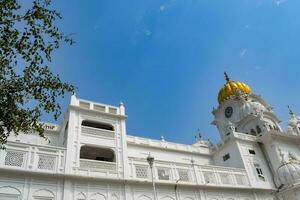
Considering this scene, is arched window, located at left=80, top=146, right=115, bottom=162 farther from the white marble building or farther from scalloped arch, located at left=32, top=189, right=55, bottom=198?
scalloped arch, located at left=32, top=189, right=55, bottom=198

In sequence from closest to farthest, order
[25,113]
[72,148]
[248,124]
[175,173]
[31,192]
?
1. [25,113]
2. [31,192]
3. [72,148]
4. [175,173]
5. [248,124]

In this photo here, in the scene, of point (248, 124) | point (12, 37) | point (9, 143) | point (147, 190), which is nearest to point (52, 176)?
point (9, 143)

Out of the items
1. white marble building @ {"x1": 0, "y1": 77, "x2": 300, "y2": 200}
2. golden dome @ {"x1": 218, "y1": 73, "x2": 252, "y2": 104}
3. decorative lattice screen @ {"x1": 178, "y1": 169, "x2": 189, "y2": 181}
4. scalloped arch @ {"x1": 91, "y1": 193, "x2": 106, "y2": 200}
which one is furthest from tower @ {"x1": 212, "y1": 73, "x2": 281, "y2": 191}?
scalloped arch @ {"x1": 91, "y1": 193, "x2": 106, "y2": 200}

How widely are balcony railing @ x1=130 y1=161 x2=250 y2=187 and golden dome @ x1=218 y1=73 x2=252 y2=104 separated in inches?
711

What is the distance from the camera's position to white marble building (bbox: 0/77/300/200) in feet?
56.5

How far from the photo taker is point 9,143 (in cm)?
1728

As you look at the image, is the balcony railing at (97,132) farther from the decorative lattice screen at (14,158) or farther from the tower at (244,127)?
the tower at (244,127)

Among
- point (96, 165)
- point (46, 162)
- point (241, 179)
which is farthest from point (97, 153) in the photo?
point (241, 179)

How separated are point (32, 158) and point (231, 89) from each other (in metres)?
33.6

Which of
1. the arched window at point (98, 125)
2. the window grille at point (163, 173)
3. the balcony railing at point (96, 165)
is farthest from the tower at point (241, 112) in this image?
the balcony railing at point (96, 165)

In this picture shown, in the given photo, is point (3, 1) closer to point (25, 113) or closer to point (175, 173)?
point (25, 113)

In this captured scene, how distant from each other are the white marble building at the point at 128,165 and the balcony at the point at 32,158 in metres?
0.06

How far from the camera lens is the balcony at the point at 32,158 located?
660 inches

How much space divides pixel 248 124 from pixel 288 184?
11597 mm
